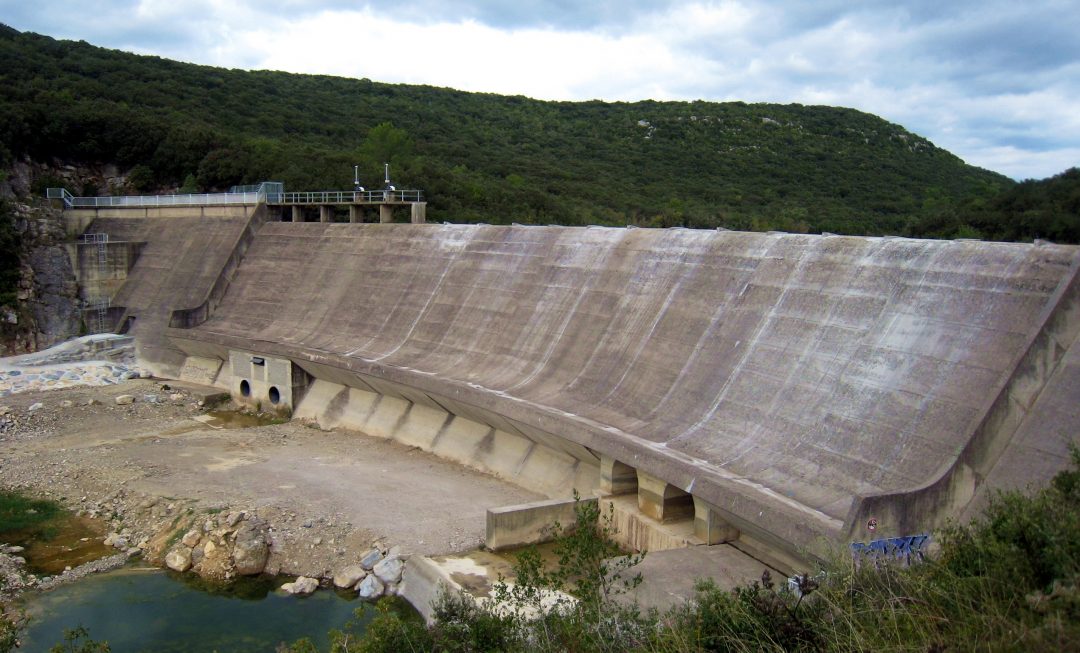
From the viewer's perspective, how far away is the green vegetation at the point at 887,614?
7.04 meters

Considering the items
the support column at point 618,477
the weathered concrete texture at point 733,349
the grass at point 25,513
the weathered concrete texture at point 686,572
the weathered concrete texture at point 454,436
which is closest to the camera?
the weathered concrete texture at point 686,572

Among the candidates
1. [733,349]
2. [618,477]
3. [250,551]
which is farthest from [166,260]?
[733,349]

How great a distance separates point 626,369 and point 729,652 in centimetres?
1322

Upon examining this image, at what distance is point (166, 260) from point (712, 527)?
30.6m

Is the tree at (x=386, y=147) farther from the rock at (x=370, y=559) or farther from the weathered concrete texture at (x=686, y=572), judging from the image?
the weathered concrete texture at (x=686, y=572)

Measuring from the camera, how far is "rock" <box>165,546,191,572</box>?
1794 centimetres

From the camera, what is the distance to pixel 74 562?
18.3 m

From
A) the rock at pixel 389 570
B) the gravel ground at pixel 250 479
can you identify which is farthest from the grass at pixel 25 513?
the rock at pixel 389 570

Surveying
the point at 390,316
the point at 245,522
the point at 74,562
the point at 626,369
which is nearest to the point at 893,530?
the point at 626,369

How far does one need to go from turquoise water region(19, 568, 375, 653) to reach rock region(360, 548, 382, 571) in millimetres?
818

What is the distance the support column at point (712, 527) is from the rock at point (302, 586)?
7421 millimetres

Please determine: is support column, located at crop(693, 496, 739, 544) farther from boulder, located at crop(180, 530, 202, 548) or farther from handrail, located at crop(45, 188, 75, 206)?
handrail, located at crop(45, 188, 75, 206)

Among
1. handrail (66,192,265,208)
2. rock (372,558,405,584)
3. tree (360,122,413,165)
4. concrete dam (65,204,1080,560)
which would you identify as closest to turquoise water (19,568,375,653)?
rock (372,558,405,584)

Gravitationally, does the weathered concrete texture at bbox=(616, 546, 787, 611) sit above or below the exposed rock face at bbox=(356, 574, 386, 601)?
above
